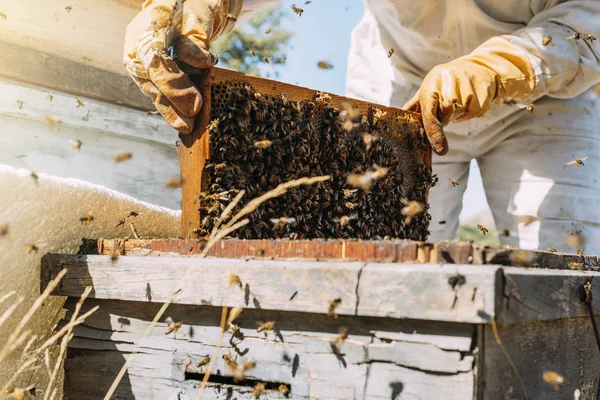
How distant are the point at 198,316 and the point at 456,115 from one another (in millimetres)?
1792

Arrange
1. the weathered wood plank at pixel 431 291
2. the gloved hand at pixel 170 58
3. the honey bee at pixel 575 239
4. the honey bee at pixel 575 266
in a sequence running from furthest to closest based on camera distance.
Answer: the honey bee at pixel 575 239, the gloved hand at pixel 170 58, the honey bee at pixel 575 266, the weathered wood plank at pixel 431 291

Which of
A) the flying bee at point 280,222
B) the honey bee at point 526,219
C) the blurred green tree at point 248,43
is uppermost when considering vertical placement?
the blurred green tree at point 248,43

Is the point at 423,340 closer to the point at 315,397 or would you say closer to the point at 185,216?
the point at 315,397

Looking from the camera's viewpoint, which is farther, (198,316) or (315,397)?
(198,316)

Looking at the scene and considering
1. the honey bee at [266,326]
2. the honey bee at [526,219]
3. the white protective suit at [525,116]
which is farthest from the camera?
the honey bee at [526,219]

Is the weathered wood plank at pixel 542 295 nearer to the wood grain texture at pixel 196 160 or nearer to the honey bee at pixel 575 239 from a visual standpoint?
the wood grain texture at pixel 196 160

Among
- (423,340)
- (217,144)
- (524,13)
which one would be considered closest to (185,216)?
(217,144)

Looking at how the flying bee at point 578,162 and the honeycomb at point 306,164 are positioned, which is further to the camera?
the flying bee at point 578,162

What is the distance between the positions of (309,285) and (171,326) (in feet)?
1.57

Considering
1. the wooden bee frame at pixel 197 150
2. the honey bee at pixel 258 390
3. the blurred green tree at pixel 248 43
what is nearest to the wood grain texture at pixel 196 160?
the wooden bee frame at pixel 197 150

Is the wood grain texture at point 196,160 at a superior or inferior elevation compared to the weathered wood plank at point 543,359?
superior

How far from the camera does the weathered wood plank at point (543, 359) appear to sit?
1.38m

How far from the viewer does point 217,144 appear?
2188 millimetres

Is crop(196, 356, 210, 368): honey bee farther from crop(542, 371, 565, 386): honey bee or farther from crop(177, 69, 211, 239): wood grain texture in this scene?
crop(542, 371, 565, 386): honey bee
